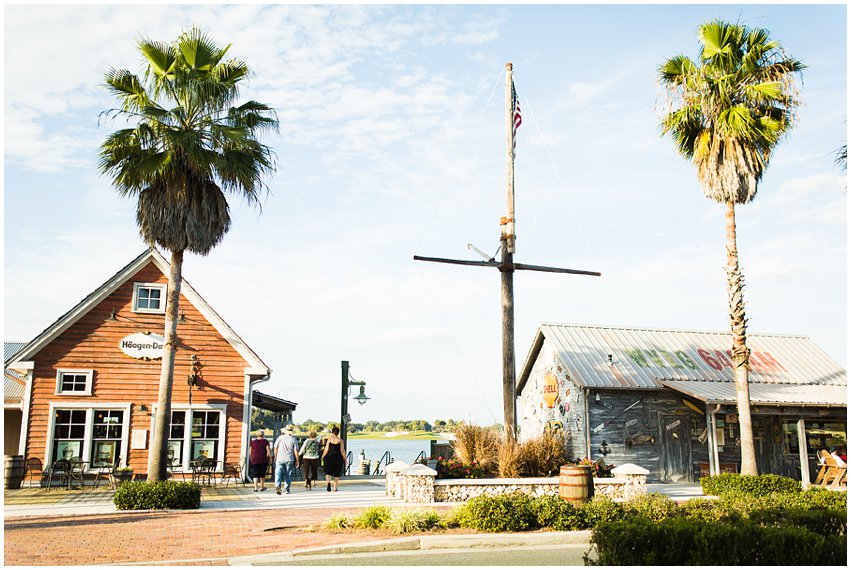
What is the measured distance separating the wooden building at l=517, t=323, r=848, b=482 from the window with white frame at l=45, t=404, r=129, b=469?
13339 millimetres

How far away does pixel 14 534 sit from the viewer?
11.0 metres

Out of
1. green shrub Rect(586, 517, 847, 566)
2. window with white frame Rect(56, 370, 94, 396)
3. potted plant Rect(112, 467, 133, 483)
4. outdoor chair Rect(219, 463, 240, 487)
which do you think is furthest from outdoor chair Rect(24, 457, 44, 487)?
green shrub Rect(586, 517, 847, 566)

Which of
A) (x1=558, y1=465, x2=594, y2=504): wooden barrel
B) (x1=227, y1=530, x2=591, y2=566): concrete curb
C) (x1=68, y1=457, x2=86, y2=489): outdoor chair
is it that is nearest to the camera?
(x1=227, y1=530, x2=591, y2=566): concrete curb

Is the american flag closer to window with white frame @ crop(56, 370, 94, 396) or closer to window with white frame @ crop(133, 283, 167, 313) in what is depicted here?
window with white frame @ crop(133, 283, 167, 313)

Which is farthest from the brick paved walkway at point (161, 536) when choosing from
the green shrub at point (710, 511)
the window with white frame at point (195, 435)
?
the window with white frame at point (195, 435)

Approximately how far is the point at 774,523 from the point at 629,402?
43.7 feet

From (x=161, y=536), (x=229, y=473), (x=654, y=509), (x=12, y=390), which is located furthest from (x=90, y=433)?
(x=654, y=509)

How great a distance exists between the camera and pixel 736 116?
60.2 feet

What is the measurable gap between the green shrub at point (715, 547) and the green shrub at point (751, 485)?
29.3ft

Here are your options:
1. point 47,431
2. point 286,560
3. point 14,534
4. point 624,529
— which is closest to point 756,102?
point 624,529

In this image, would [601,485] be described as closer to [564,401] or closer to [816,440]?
[564,401]

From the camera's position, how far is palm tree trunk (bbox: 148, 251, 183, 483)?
15.4 meters

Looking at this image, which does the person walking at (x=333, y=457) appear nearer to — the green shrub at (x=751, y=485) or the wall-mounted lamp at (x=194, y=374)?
the wall-mounted lamp at (x=194, y=374)

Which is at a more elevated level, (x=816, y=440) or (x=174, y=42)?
(x=174, y=42)
